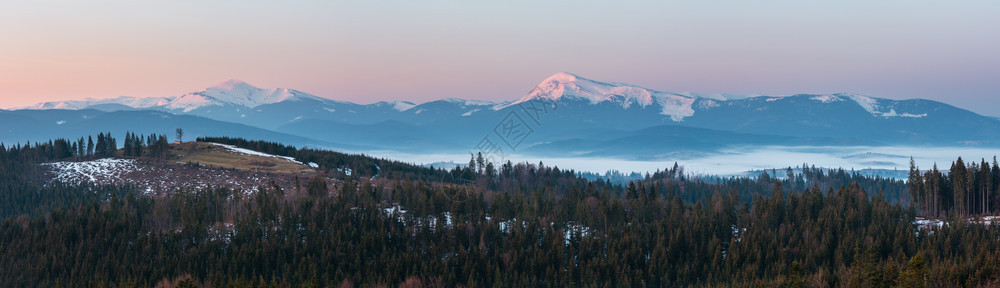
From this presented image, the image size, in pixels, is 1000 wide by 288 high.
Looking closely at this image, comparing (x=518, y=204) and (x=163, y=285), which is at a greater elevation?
(x=518, y=204)

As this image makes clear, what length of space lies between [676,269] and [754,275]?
15462 millimetres

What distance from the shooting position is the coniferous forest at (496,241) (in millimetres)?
142750

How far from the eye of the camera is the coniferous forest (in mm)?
142750

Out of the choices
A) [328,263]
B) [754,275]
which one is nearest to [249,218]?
[328,263]

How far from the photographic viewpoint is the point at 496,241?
16125 cm

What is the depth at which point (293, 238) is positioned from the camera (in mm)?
158625

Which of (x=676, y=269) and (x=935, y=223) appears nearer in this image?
(x=676, y=269)

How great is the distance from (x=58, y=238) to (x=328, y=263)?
62826mm

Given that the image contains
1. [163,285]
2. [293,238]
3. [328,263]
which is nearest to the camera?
[163,285]

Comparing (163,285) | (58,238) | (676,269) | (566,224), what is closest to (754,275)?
(676,269)

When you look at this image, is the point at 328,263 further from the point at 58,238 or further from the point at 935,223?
the point at 935,223

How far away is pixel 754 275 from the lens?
5492 inches

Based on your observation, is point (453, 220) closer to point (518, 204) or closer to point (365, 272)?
point (518, 204)

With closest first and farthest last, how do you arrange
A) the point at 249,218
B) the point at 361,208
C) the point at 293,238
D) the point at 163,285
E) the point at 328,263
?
the point at 163,285 < the point at 328,263 < the point at 293,238 < the point at 249,218 < the point at 361,208
